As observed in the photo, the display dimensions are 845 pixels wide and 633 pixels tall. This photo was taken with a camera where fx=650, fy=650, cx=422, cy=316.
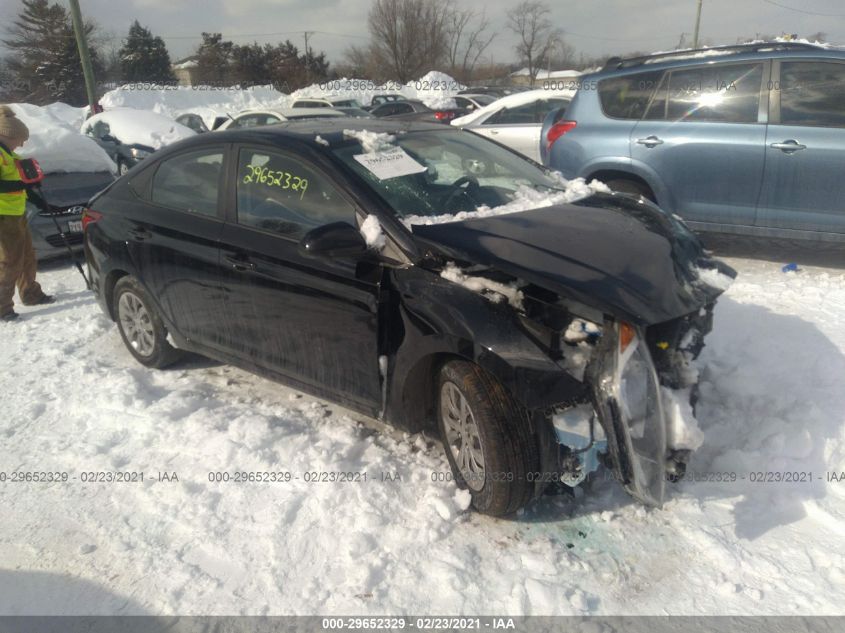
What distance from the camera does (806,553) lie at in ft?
8.86

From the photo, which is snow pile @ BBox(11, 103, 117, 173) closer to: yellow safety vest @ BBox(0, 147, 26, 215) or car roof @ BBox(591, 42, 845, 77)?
yellow safety vest @ BBox(0, 147, 26, 215)

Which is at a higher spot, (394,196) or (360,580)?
(394,196)

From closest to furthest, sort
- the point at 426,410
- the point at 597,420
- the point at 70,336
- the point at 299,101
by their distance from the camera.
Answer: the point at 597,420, the point at 426,410, the point at 70,336, the point at 299,101

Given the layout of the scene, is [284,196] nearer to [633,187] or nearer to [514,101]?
[633,187]

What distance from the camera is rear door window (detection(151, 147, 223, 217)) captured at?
12.8 feet

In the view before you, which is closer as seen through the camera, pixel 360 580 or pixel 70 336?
pixel 360 580

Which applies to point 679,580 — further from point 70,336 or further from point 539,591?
point 70,336

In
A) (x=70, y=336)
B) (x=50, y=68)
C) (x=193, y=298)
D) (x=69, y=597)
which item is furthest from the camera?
(x=50, y=68)

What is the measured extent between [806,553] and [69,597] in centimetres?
306

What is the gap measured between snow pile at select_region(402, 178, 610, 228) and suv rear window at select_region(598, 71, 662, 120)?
2787 mm

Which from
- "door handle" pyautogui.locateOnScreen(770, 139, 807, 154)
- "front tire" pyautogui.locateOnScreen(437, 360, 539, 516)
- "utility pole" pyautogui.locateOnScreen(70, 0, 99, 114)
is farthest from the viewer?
"utility pole" pyautogui.locateOnScreen(70, 0, 99, 114)

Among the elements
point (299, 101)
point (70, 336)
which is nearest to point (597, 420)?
point (70, 336)

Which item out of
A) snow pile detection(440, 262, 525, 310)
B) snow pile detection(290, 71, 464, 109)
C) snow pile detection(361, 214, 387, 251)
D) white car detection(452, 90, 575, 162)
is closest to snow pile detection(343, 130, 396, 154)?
snow pile detection(361, 214, 387, 251)

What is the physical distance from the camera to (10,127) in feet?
18.4
